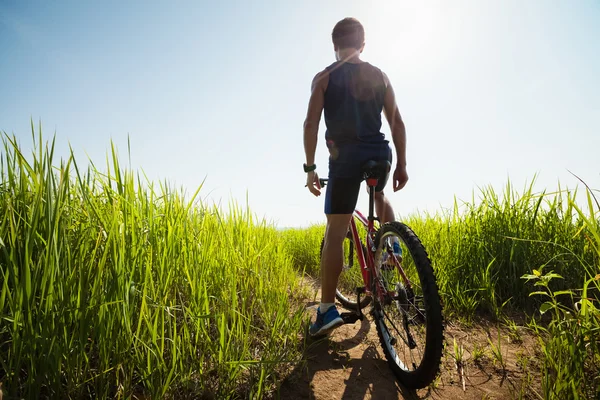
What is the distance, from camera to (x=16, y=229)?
1.17m

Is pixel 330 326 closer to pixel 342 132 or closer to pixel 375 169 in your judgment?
pixel 375 169

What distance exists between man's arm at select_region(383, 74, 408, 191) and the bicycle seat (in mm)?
339

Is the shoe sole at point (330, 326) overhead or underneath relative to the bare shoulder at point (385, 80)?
underneath

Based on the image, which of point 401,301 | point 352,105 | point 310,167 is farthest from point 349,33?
point 401,301

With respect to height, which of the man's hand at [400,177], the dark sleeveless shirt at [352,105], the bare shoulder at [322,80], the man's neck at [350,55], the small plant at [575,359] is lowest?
the small plant at [575,359]

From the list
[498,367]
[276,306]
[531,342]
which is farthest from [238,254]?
[531,342]

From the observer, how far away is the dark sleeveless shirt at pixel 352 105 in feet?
7.45

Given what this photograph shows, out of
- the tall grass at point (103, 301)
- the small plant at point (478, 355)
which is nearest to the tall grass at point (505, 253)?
the small plant at point (478, 355)

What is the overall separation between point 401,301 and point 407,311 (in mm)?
71

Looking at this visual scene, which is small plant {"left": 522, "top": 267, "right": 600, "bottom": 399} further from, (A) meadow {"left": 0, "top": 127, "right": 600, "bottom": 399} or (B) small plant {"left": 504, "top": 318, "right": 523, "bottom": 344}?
(B) small plant {"left": 504, "top": 318, "right": 523, "bottom": 344}

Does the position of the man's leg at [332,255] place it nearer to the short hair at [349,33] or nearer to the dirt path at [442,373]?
the dirt path at [442,373]

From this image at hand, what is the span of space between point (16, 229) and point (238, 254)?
1.41 metres

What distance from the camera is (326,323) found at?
2.14 m

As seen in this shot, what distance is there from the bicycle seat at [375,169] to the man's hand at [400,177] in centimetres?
32
